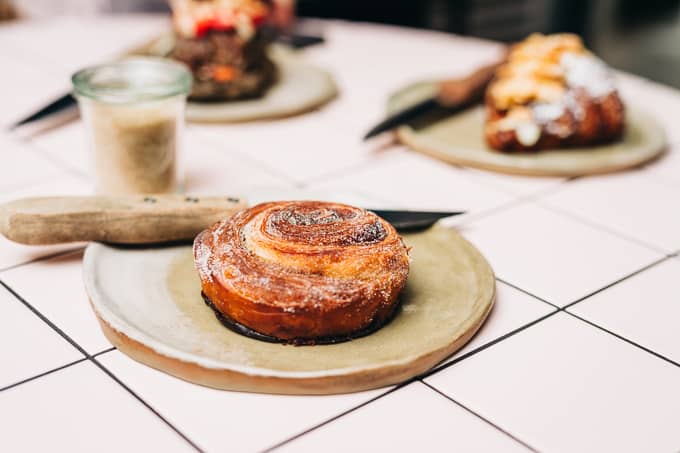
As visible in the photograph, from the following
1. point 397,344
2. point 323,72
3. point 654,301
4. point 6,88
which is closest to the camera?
point 397,344

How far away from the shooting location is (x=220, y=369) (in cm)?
80

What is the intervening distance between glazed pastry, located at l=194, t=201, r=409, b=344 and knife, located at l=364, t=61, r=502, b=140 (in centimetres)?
61

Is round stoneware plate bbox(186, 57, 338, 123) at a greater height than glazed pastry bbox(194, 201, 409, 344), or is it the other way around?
glazed pastry bbox(194, 201, 409, 344)

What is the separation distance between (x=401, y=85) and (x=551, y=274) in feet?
3.05

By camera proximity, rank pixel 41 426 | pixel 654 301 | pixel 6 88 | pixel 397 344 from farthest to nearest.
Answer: pixel 6 88
pixel 654 301
pixel 397 344
pixel 41 426

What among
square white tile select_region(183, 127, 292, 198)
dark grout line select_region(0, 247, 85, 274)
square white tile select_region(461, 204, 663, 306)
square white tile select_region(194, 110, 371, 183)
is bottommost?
square white tile select_region(194, 110, 371, 183)

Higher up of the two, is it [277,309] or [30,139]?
[277,309]

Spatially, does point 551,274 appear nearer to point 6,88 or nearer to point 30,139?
point 30,139

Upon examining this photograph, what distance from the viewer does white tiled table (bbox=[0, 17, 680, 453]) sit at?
2.54 ft

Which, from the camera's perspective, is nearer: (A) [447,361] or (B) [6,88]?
(A) [447,361]

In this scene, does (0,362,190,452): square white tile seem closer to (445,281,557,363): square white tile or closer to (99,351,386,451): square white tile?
(99,351,386,451): square white tile

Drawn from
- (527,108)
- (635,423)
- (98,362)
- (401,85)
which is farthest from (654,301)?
(401,85)

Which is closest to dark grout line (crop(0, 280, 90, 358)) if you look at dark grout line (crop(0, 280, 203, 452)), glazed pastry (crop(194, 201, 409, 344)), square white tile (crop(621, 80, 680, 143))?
dark grout line (crop(0, 280, 203, 452))

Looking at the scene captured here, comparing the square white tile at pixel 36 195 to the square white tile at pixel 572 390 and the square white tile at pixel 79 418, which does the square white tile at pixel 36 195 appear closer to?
the square white tile at pixel 79 418
